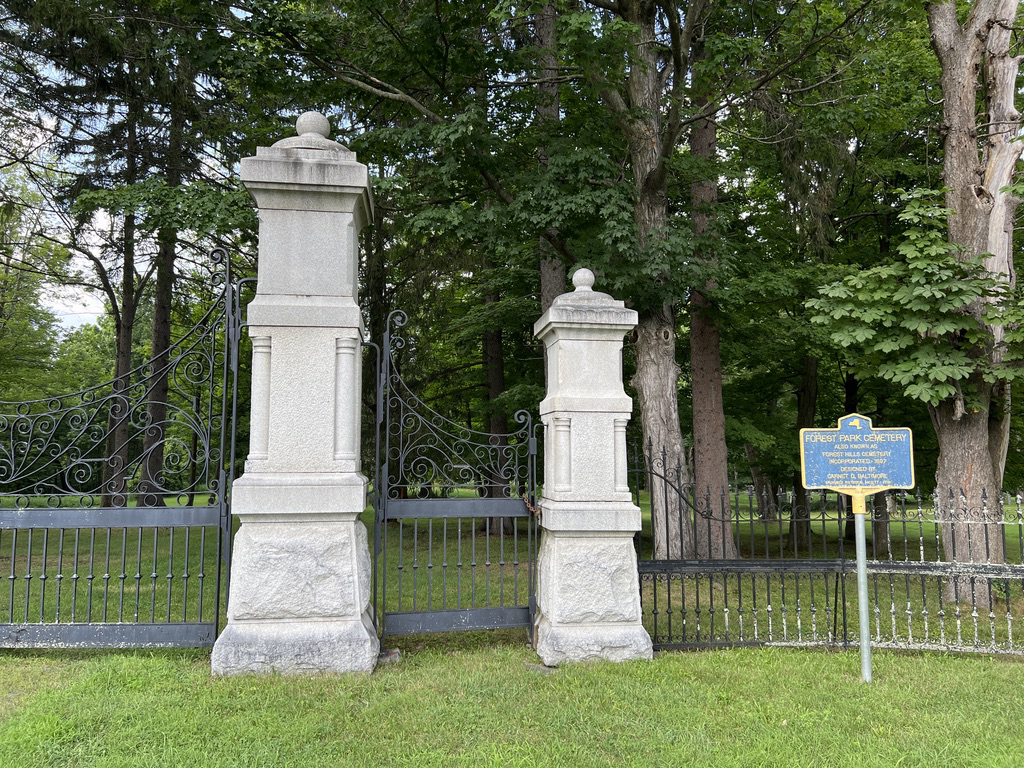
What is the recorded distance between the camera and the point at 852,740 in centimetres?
383

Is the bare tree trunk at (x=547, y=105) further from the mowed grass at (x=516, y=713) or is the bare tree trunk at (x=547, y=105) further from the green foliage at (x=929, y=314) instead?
the mowed grass at (x=516, y=713)

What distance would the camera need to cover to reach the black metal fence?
18.0 feet

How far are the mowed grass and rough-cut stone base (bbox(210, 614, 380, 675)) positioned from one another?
0.41ft

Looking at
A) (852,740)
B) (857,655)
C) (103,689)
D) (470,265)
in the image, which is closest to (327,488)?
(103,689)

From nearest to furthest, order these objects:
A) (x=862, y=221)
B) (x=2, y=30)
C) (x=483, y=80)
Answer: (x=483, y=80) < (x=2, y=30) < (x=862, y=221)

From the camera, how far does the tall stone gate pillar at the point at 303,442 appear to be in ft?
15.5

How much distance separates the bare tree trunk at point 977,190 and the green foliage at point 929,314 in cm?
52

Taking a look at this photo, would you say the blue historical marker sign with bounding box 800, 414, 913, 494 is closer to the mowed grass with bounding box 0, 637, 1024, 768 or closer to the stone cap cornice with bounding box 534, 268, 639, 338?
the mowed grass with bounding box 0, 637, 1024, 768

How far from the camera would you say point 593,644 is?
5.15 meters

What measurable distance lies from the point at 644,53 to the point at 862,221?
742 centimetres

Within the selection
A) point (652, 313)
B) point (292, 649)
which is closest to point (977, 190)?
point (652, 313)

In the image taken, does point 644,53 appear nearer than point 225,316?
No

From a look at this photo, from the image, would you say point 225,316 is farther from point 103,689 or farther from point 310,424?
point 103,689

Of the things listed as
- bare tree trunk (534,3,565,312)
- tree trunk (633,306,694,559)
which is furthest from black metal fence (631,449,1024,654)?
bare tree trunk (534,3,565,312)
